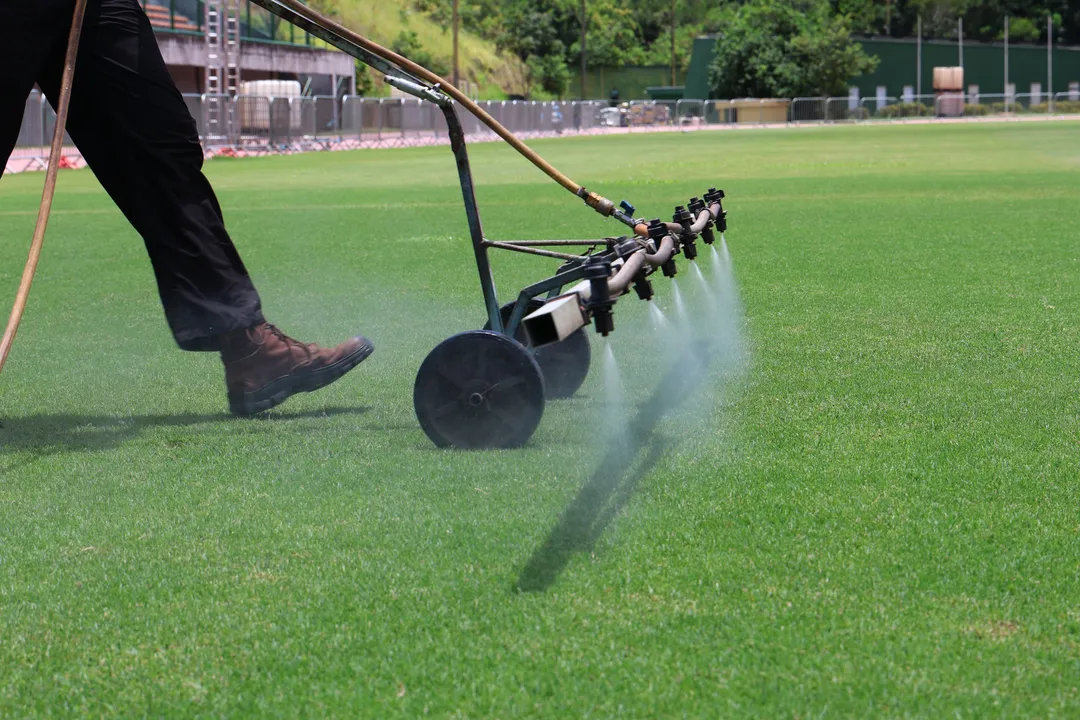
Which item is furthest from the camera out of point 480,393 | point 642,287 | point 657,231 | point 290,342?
point 290,342

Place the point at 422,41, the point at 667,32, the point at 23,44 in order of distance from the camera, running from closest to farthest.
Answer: the point at 23,44 → the point at 422,41 → the point at 667,32

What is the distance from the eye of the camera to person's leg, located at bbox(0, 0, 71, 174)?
488 cm

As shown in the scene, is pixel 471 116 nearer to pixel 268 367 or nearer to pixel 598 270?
pixel 268 367

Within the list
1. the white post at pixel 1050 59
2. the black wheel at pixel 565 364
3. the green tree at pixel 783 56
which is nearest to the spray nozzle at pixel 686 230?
the black wheel at pixel 565 364

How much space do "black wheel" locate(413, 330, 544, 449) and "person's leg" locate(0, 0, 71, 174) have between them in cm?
171

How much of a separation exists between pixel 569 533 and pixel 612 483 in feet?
1.71

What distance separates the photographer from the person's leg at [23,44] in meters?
4.88

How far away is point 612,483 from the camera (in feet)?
13.7

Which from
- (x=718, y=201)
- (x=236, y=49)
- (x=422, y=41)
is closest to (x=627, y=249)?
(x=718, y=201)

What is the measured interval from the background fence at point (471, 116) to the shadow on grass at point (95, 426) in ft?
10.8

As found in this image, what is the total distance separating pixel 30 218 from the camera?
16516 mm

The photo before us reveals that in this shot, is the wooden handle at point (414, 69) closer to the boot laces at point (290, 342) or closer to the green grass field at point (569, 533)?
the green grass field at point (569, 533)

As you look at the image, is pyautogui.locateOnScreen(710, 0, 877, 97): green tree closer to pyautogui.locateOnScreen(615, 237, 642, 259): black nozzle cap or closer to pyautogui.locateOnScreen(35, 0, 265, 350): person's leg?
pyautogui.locateOnScreen(35, 0, 265, 350): person's leg

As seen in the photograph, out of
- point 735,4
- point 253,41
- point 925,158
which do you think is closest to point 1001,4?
point 735,4
